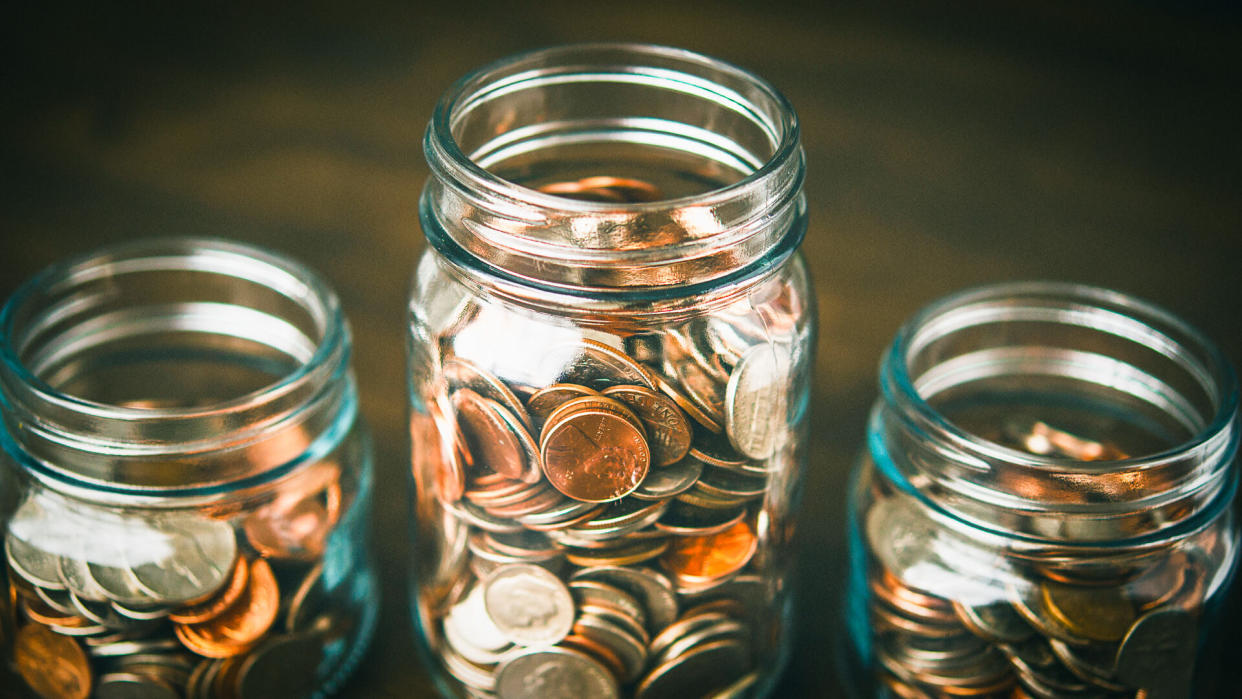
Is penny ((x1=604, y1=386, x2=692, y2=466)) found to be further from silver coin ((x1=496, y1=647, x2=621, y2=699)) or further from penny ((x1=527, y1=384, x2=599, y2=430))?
silver coin ((x1=496, y1=647, x2=621, y2=699))

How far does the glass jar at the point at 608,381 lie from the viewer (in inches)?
34.4

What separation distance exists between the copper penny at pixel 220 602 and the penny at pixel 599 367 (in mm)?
326

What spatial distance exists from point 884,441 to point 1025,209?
2.45ft

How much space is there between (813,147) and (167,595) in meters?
1.14

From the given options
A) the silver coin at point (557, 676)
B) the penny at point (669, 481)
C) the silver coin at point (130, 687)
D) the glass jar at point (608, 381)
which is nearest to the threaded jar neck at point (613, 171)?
the glass jar at point (608, 381)

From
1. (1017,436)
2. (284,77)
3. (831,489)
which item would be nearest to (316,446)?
(831,489)

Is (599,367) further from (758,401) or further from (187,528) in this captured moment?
(187,528)

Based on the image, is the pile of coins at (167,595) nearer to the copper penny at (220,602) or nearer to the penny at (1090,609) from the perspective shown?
the copper penny at (220,602)

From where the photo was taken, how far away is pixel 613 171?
3.74 feet

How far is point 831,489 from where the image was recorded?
1330 millimetres

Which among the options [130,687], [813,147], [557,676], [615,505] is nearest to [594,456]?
[615,505]

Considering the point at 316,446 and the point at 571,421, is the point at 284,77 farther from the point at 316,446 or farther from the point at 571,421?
the point at 571,421

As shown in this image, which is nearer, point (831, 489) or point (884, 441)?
point (884, 441)

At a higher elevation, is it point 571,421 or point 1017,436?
point 1017,436
